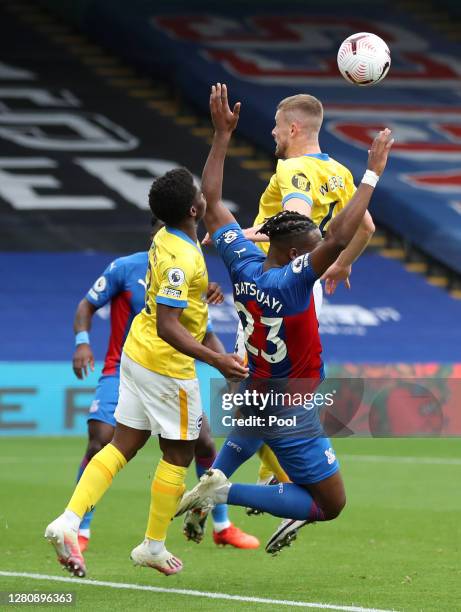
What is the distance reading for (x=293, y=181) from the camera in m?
7.53

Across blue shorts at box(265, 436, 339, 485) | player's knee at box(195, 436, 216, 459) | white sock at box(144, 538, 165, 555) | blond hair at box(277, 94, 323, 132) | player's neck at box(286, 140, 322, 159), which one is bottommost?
player's knee at box(195, 436, 216, 459)

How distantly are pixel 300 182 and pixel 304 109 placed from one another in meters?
0.43

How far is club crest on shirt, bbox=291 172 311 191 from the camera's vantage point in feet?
24.7

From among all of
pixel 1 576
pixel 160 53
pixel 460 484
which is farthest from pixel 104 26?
pixel 1 576

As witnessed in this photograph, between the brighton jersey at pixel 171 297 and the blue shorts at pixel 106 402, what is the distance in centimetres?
155

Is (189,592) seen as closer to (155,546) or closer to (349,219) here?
(155,546)

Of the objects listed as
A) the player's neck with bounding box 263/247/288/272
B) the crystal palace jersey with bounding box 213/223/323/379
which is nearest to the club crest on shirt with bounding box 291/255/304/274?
the crystal palace jersey with bounding box 213/223/323/379

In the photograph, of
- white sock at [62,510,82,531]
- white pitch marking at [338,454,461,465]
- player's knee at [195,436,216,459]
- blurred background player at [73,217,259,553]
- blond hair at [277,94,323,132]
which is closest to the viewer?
white sock at [62,510,82,531]

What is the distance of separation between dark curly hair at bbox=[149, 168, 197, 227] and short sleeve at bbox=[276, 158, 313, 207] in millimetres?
866

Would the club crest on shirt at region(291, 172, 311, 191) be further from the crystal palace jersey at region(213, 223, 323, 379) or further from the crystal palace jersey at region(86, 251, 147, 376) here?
the crystal palace jersey at region(86, 251, 147, 376)

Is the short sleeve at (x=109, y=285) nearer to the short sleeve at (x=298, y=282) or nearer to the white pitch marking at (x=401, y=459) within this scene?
the short sleeve at (x=298, y=282)

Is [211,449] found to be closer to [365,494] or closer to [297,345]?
[297,345]

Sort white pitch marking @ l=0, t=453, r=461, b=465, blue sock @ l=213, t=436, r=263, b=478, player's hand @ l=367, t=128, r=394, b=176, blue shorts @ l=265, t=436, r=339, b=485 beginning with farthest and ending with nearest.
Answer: white pitch marking @ l=0, t=453, r=461, b=465 < blue sock @ l=213, t=436, r=263, b=478 < blue shorts @ l=265, t=436, r=339, b=485 < player's hand @ l=367, t=128, r=394, b=176

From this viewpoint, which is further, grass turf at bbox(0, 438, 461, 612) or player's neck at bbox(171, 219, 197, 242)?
player's neck at bbox(171, 219, 197, 242)
